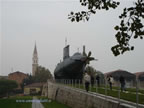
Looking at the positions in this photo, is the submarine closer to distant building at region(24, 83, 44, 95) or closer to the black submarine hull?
the black submarine hull

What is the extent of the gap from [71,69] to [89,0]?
96.9 ft

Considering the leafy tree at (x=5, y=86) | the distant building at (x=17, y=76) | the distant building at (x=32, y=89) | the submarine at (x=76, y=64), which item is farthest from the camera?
the distant building at (x=17, y=76)

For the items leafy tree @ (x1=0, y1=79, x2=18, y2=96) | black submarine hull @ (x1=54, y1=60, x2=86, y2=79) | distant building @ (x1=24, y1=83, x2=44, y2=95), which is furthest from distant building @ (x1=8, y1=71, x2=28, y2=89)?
black submarine hull @ (x1=54, y1=60, x2=86, y2=79)

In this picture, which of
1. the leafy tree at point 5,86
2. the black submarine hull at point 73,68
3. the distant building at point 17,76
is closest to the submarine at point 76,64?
the black submarine hull at point 73,68

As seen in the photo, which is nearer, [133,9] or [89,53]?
[133,9]

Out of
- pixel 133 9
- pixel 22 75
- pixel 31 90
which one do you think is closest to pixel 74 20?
pixel 133 9

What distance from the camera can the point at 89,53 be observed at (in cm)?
3497

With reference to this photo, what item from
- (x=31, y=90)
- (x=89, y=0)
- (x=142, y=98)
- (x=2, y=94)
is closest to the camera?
(x=89, y=0)

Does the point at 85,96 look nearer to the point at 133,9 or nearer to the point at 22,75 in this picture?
the point at 133,9

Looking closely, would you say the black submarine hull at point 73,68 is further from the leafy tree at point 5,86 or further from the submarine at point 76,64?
the leafy tree at point 5,86

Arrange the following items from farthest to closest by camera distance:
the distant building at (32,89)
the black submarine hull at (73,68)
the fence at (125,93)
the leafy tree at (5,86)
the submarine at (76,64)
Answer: the distant building at (32,89) < the leafy tree at (5,86) < the black submarine hull at (73,68) < the submarine at (76,64) < the fence at (125,93)

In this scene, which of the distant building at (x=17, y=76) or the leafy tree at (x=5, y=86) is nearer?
the leafy tree at (x=5, y=86)

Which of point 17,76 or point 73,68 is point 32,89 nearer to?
point 17,76

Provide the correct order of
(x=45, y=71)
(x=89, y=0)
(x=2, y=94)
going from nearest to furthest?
1. (x=89, y=0)
2. (x=2, y=94)
3. (x=45, y=71)
